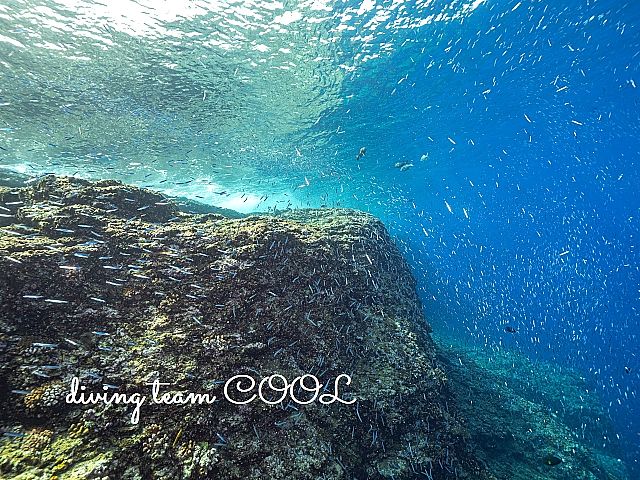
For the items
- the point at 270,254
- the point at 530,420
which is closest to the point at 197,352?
the point at 270,254

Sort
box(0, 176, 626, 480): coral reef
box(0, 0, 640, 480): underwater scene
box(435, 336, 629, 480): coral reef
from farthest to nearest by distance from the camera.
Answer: box(435, 336, 629, 480): coral reef < box(0, 0, 640, 480): underwater scene < box(0, 176, 626, 480): coral reef

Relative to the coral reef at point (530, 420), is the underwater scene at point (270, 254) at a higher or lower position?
higher

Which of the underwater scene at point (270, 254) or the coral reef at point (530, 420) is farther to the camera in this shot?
the coral reef at point (530, 420)

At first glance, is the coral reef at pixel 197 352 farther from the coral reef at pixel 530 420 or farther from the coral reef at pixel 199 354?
the coral reef at pixel 530 420

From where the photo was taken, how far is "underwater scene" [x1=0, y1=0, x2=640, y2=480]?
366 centimetres

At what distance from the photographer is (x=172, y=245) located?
5551 millimetres

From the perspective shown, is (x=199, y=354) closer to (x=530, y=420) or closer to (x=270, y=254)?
(x=270, y=254)

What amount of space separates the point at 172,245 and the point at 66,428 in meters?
3.22

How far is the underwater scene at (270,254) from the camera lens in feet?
12.0

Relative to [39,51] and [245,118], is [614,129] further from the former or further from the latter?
[39,51]

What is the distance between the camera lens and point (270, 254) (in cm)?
596

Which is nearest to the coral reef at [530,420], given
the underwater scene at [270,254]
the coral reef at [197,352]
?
the underwater scene at [270,254]

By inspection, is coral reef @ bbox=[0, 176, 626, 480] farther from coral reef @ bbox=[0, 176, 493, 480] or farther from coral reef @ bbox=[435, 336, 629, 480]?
coral reef @ bbox=[435, 336, 629, 480]

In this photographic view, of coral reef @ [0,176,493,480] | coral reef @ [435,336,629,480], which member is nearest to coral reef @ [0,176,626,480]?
coral reef @ [0,176,493,480]
